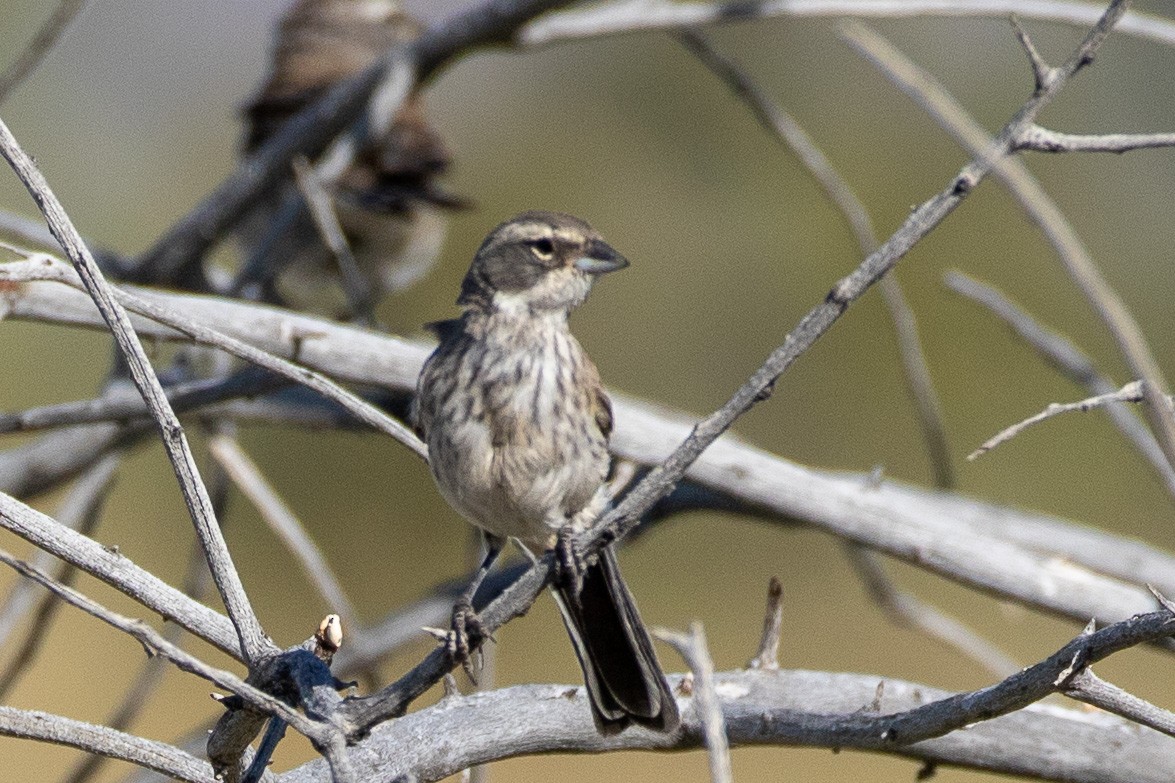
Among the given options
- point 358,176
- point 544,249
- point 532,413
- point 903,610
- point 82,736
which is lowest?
point 82,736

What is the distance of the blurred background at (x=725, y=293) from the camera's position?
6.82 metres

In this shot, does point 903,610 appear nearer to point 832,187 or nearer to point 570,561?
point 832,187

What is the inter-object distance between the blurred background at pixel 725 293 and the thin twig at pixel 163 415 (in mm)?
4719

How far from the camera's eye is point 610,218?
24.8 ft

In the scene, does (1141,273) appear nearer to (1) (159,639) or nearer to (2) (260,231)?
(2) (260,231)

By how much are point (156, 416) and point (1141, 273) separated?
6813 mm

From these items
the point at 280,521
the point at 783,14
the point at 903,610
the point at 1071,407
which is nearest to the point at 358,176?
the point at 280,521

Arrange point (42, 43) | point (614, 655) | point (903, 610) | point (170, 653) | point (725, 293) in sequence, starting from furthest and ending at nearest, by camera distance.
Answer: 1. point (725, 293)
2. point (903, 610)
3. point (42, 43)
4. point (614, 655)
5. point (170, 653)

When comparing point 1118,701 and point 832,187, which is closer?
point 1118,701

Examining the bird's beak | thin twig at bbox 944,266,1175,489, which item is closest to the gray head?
the bird's beak

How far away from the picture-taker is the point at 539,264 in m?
2.90

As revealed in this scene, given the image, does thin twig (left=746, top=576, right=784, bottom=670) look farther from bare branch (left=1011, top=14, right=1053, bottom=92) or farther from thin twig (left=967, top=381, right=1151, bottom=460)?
bare branch (left=1011, top=14, right=1053, bottom=92)

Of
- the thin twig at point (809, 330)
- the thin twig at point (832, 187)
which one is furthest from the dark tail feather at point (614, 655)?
the thin twig at point (832, 187)

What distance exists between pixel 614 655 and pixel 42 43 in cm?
183
